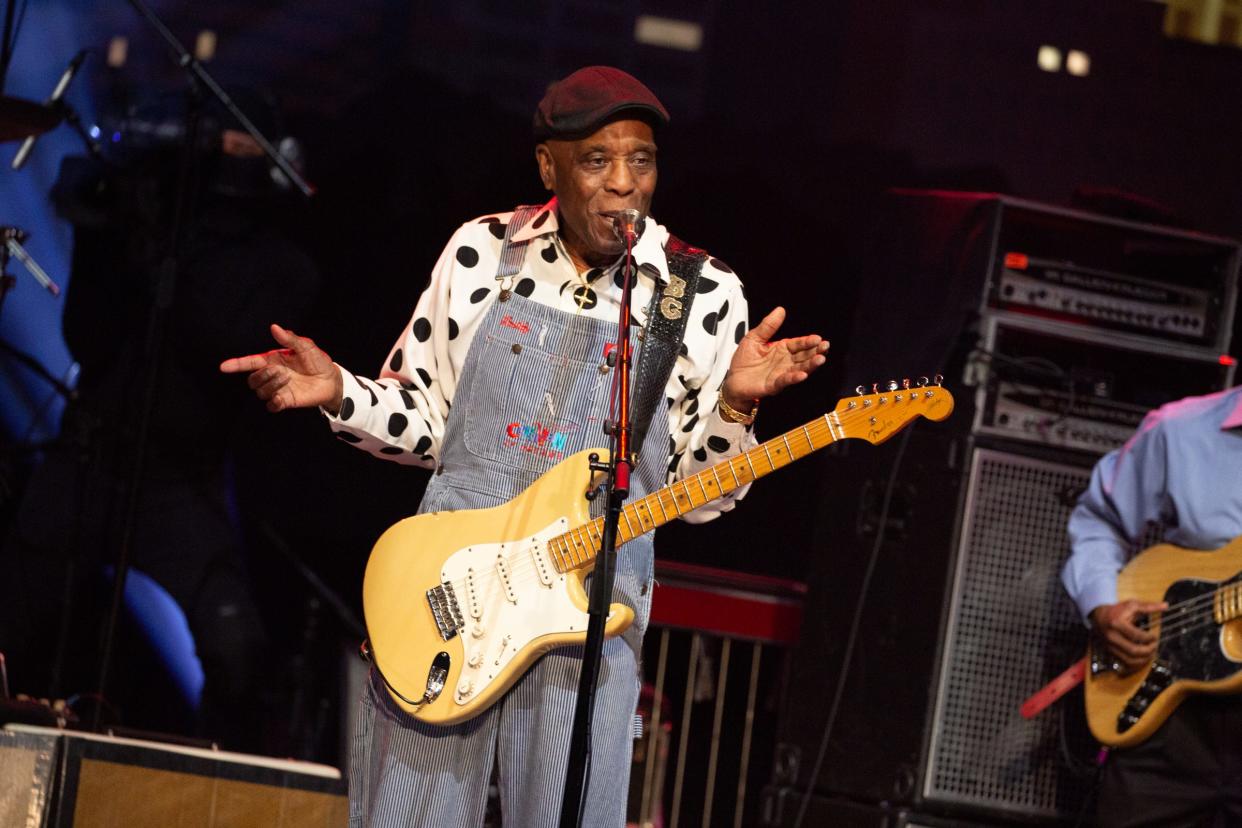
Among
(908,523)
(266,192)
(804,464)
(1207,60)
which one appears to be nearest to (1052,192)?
(1207,60)

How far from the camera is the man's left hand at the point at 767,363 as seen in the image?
2949 millimetres

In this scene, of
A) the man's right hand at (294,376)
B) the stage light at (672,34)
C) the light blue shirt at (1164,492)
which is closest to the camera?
the man's right hand at (294,376)

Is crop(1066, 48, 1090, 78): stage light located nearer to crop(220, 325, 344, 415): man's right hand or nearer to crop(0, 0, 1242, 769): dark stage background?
crop(0, 0, 1242, 769): dark stage background

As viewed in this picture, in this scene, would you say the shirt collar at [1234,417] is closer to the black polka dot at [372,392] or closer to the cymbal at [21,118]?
the black polka dot at [372,392]

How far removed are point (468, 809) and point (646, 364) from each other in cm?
95

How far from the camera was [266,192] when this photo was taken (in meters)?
6.27

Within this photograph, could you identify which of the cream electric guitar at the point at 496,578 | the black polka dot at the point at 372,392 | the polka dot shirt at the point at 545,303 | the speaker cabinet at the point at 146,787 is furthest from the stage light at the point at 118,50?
the cream electric guitar at the point at 496,578

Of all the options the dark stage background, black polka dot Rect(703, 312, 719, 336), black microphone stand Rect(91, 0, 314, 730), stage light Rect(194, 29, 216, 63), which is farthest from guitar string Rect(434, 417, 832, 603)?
stage light Rect(194, 29, 216, 63)

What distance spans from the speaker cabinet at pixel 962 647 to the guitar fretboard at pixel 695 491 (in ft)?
6.13

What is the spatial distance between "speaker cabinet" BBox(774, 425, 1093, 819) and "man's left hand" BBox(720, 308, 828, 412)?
1.97 meters

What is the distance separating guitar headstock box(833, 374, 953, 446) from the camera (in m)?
3.13

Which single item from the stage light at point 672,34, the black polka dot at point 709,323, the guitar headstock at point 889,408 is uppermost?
the stage light at point 672,34

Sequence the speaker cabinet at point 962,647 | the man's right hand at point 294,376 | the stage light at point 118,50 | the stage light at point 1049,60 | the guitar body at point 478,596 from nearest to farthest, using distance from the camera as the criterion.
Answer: the guitar body at point 478,596, the man's right hand at point 294,376, the speaker cabinet at point 962,647, the stage light at point 118,50, the stage light at point 1049,60

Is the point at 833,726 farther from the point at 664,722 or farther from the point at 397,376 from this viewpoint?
the point at 397,376
